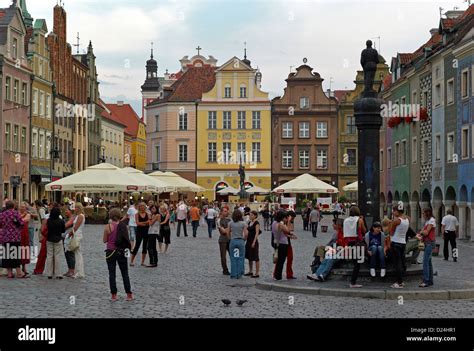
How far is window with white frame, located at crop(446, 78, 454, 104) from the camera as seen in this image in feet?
131

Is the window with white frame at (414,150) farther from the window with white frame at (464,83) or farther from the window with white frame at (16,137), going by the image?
the window with white frame at (16,137)

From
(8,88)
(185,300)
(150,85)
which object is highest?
(150,85)

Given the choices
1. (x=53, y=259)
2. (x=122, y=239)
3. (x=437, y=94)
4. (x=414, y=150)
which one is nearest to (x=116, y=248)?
(x=122, y=239)

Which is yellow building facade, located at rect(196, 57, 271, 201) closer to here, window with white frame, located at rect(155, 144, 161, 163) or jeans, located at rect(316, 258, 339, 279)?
window with white frame, located at rect(155, 144, 161, 163)

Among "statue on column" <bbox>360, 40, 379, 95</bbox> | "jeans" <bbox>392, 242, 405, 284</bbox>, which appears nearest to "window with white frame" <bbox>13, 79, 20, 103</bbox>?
"statue on column" <bbox>360, 40, 379, 95</bbox>

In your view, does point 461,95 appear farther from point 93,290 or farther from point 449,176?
point 93,290

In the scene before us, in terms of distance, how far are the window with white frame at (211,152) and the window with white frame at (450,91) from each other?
43.8 metres

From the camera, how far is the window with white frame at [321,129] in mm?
80688

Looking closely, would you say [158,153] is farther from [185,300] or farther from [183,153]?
[185,300]

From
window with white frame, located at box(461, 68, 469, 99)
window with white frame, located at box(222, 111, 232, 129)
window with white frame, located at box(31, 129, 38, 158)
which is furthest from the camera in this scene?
window with white frame, located at box(222, 111, 232, 129)

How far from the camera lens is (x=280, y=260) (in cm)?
1917

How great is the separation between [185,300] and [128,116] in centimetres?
10503

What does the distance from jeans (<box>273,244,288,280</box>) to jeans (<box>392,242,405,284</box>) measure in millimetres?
2625
